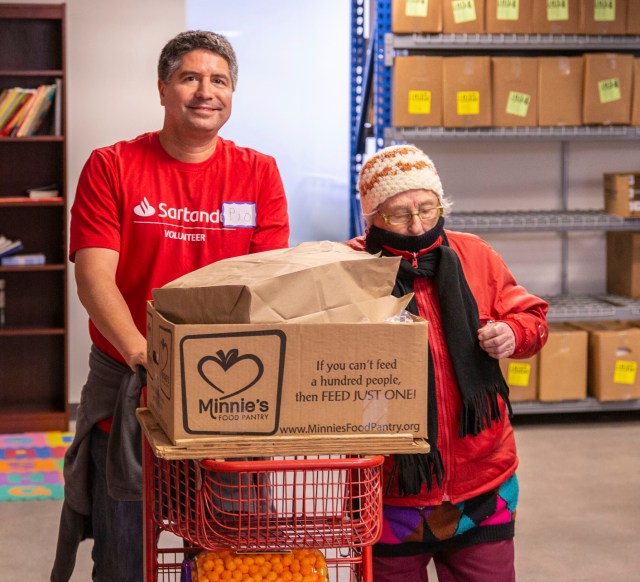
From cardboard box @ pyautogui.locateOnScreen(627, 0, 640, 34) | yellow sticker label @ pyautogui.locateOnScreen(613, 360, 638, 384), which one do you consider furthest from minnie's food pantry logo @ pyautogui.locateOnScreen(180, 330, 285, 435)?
cardboard box @ pyautogui.locateOnScreen(627, 0, 640, 34)

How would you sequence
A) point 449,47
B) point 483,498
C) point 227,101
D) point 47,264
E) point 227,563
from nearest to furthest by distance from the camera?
1. point 227,563
2. point 483,498
3. point 227,101
4. point 449,47
5. point 47,264

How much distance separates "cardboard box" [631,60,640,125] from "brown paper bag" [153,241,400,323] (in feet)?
13.4

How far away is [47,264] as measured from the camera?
573 cm

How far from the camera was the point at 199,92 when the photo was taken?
7.64 ft

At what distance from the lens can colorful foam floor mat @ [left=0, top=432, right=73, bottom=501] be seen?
178 inches

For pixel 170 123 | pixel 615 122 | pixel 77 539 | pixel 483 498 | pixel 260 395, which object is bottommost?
pixel 77 539

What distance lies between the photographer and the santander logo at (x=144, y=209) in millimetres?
2357

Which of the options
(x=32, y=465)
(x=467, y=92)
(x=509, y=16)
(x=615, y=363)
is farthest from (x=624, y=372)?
(x=32, y=465)

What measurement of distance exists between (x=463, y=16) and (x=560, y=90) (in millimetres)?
633

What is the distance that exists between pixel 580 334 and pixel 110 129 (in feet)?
9.30

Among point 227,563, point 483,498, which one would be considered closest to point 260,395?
point 227,563

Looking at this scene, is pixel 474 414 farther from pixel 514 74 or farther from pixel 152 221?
pixel 514 74

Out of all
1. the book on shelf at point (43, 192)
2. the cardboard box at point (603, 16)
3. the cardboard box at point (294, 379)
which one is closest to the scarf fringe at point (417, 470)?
the cardboard box at point (294, 379)

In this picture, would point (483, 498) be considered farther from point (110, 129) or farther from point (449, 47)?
point (110, 129)
